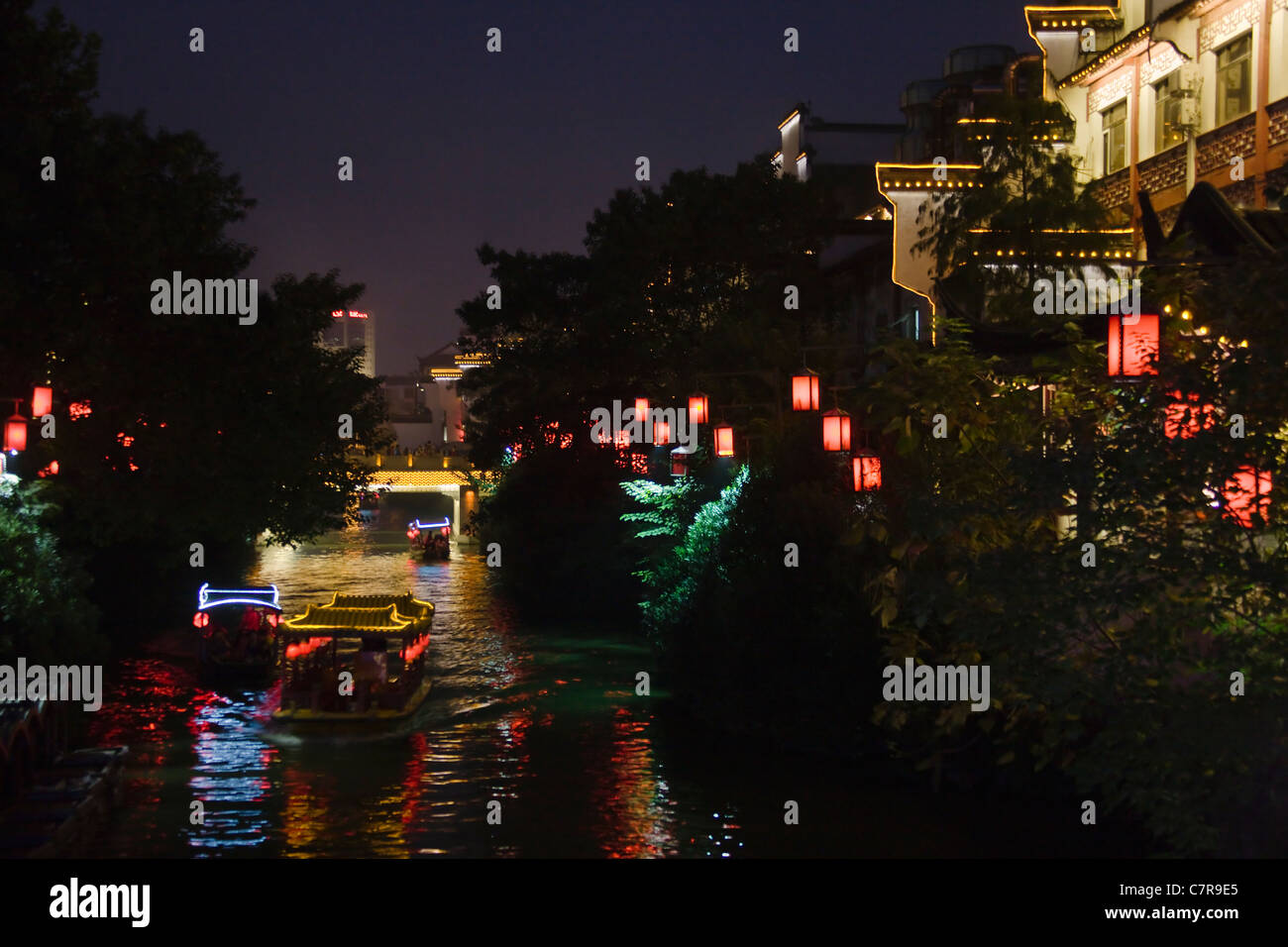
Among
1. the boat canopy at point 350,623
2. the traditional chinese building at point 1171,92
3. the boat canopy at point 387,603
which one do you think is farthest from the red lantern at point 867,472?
the boat canopy at point 387,603

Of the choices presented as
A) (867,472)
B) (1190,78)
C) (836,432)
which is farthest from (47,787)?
(1190,78)

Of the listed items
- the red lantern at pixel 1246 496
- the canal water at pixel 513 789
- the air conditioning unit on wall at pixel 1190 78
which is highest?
the air conditioning unit on wall at pixel 1190 78

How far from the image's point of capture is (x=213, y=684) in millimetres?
31984

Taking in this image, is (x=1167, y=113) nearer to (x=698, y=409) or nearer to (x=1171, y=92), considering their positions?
(x=1171, y=92)

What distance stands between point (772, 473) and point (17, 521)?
13820 millimetres

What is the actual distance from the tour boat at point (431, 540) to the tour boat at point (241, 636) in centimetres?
3860

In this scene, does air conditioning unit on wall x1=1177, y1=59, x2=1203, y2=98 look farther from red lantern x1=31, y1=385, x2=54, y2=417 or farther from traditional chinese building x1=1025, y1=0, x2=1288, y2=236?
red lantern x1=31, y1=385, x2=54, y2=417

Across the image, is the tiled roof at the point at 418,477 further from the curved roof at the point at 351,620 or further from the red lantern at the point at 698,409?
the curved roof at the point at 351,620

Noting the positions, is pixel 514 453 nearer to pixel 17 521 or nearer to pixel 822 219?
pixel 822 219

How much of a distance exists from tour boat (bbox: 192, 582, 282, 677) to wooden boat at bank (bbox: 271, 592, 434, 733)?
13.4ft

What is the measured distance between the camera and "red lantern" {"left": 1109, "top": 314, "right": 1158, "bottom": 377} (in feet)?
32.4

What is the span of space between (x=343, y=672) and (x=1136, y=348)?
20.8m

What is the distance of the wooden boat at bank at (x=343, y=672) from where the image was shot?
2680cm

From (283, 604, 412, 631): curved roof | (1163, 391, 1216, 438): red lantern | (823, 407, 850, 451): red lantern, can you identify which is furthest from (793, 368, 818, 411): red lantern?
(1163, 391, 1216, 438): red lantern
